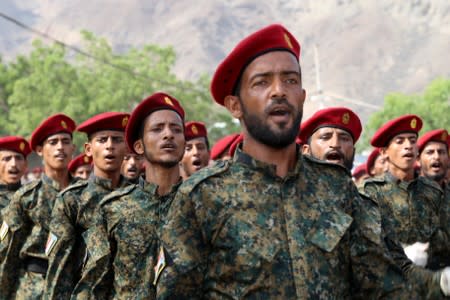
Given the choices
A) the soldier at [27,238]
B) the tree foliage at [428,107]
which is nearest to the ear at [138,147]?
the soldier at [27,238]

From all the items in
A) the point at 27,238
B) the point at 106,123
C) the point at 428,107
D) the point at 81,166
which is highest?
the point at 428,107

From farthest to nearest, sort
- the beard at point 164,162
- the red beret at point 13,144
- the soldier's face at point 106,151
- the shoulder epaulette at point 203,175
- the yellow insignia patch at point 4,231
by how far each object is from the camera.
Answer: the red beret at point 13,144 → the yellow insignia patch at point 4,231 → the soldier's face at point 106,151 → the beard at point 164,162 → the shoulder epaulette at point 203,175

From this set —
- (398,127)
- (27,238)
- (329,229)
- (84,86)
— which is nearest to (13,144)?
(27,238)

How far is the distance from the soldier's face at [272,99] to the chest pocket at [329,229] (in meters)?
0.33

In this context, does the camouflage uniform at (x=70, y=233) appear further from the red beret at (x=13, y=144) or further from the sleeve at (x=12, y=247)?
the red beret at (x=13, y=144)

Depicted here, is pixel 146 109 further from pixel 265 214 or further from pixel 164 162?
pixel 265 214

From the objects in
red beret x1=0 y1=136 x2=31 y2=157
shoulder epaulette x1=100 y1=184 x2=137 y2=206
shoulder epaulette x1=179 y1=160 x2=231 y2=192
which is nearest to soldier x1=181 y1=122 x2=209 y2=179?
red beret x1=0 y1=136 x2=31 y2=157

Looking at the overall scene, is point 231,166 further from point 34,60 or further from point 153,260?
point 34,60

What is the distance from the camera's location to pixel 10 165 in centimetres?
1008

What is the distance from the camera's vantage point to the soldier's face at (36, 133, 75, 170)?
805 cm

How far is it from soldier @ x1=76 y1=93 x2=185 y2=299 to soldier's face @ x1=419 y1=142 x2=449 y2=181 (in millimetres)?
4357

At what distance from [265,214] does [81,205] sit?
3378 mm

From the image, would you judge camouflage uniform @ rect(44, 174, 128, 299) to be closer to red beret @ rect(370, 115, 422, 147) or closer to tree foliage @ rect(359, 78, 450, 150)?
red beret @ rect(370, 115, 422, 147)

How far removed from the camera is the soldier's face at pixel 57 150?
26.4 ft
